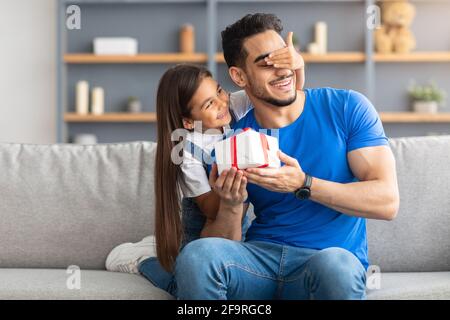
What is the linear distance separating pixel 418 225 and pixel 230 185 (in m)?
0.80

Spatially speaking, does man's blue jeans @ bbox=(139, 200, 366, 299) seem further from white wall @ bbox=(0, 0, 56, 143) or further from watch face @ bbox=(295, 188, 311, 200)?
white wall @ bbox=(0, 0, 56, 143)

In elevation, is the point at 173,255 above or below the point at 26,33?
below

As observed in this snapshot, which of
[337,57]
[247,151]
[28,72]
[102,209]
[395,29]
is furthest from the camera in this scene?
[28,72]

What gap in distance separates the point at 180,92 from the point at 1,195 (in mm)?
827

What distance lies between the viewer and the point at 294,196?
183cm

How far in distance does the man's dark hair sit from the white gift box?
391 mm

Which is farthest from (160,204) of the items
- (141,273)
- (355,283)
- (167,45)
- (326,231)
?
(167,45)

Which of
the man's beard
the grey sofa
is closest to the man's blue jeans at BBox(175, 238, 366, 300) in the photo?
the man's beard

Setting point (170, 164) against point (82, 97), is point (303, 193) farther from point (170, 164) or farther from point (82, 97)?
point (82, 97)

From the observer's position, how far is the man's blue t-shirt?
1.80 metres

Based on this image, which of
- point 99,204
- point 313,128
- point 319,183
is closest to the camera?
point 319,183

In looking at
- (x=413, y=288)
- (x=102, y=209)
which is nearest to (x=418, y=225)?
(x=413, y=288)

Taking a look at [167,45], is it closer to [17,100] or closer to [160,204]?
[17,100]

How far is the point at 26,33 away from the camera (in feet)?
17.1
